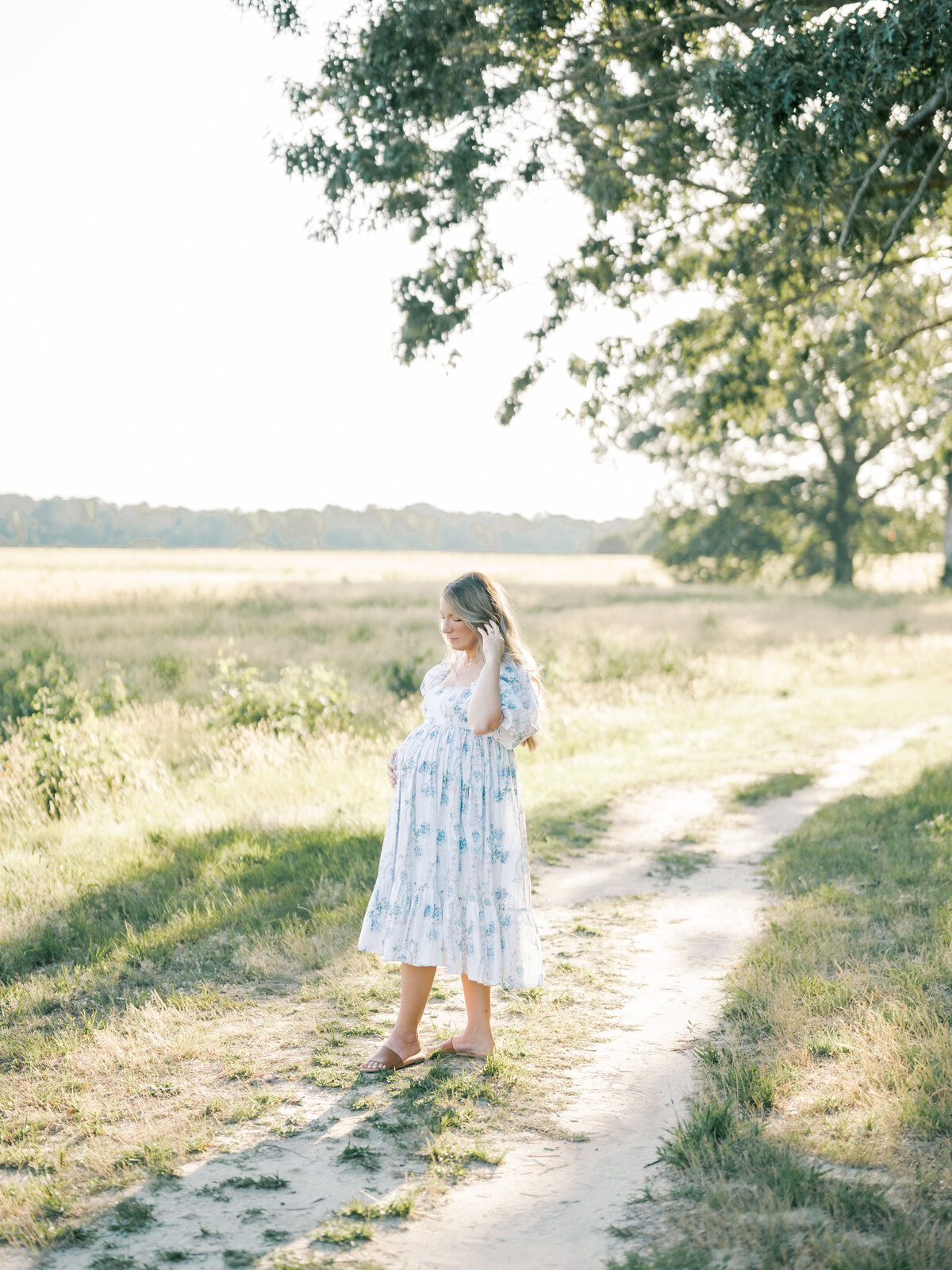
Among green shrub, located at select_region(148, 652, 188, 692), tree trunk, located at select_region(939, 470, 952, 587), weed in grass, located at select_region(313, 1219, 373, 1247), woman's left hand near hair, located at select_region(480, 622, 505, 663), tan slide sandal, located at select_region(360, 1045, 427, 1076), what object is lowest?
tan slide sandal, located at select_region(360, 1045, 427, 1076)

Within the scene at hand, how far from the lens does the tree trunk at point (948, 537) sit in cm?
3884

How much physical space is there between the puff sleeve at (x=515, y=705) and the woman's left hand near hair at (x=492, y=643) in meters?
0.08

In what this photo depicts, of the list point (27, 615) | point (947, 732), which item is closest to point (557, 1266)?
point (947, 732)

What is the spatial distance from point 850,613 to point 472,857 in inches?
1111

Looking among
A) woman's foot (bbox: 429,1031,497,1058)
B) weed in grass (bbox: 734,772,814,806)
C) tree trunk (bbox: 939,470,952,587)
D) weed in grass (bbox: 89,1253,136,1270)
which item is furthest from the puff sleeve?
tree trunk (bbox: 939,470,952,587)

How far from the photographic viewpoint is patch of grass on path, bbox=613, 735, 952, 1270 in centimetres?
286

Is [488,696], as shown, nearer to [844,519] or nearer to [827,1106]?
[827,1106]

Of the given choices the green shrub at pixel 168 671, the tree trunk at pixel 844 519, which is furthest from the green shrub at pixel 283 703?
the tree trunk at pixel 844 519

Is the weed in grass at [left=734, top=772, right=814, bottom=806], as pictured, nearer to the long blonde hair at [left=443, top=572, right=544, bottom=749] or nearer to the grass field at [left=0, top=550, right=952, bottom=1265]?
the grass field at [left=0, top=550, right=952, bottom=1265]

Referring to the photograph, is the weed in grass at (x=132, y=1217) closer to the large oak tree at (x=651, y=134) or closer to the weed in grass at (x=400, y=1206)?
the weed in grass at (x=400, y=1206)

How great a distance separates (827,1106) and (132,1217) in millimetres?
2359

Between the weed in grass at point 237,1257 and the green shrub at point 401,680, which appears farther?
the green shrub at point 401,680

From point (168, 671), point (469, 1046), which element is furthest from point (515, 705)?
point (168, 671)

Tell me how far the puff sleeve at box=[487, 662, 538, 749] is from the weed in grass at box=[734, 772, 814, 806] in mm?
5721
